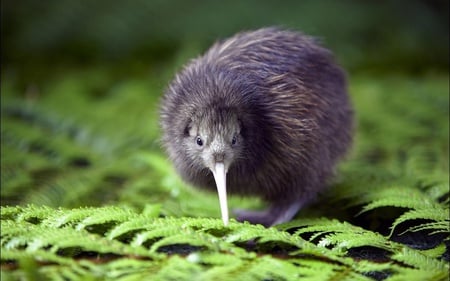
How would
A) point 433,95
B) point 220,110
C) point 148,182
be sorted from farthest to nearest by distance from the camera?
point 433,95 < point 148,182 < point 220,110

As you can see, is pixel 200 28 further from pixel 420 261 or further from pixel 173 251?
pixel 420 261

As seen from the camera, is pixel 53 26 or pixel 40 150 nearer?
pixel 40 150

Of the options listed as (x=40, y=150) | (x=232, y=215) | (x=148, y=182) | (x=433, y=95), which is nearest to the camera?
(x=232, y=215)

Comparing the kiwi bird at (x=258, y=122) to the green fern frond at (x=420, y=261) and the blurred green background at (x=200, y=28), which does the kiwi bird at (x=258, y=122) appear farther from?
the blurred green background at (x=200, y=28)

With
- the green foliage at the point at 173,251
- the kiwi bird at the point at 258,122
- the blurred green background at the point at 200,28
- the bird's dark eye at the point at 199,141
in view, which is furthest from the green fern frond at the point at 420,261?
the blurred green background at the point at 200,28

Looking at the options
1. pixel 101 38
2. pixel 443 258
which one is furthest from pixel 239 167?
pixel 101 38

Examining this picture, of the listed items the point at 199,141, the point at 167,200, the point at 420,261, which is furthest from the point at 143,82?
the point at 420,261

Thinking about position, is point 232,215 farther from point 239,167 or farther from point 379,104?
point 379,104

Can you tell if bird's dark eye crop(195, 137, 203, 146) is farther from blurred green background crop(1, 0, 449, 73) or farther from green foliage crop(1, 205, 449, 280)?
blurred green background crop(1, 0, 449, 73)
